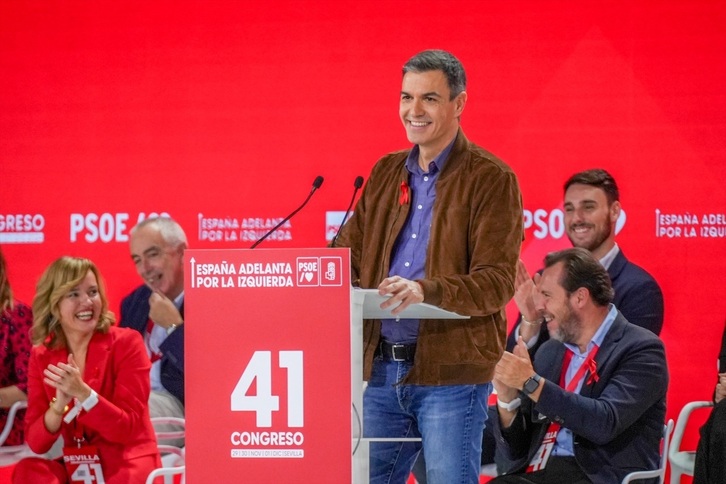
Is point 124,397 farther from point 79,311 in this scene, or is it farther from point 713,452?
point 713,452

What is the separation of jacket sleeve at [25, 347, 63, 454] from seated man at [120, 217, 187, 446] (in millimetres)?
891

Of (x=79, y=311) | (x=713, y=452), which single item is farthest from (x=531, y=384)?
(x=79, y=311)

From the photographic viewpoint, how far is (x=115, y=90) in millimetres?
5262

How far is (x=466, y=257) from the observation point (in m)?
2.93

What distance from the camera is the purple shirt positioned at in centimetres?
294

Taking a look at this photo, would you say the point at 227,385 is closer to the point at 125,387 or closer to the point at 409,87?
the point at 409,87

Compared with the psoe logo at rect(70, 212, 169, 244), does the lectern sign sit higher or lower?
lower

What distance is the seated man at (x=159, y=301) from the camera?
16.6ft

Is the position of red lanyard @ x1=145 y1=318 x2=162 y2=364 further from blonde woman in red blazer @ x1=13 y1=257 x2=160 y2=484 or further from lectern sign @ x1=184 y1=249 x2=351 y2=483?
lectern sign @ x1=184 y1=249 x2=351 y2=483

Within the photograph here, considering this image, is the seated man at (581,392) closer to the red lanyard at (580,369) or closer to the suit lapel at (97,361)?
the red lanyard at (580,369)

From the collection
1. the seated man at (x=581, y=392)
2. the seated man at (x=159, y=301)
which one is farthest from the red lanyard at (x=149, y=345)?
the seated man at (x=581, y=392)

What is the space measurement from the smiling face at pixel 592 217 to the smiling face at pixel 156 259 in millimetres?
1957

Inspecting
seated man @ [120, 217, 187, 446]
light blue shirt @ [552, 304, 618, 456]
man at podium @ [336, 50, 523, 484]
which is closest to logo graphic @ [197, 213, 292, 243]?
seated man @ [120, 217, 187, 446]

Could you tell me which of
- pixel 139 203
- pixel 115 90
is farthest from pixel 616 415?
pixel 115 90
